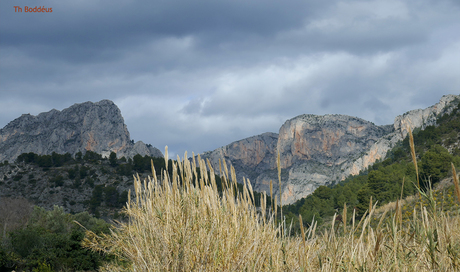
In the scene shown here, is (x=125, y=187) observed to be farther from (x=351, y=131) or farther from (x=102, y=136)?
(x=351, y=131)

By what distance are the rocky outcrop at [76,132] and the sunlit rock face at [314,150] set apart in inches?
1596

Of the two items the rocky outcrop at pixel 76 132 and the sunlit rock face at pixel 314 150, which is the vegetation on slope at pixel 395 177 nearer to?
the sunlit rock face at pixel 314 150

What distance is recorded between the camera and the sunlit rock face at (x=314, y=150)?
113 metres

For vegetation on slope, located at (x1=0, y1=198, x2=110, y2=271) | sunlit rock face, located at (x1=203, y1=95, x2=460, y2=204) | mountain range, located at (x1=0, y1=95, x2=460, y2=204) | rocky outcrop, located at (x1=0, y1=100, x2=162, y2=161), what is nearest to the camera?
vegetation on slope, located at (x1=0, y1=198, x2=110, y2=271)

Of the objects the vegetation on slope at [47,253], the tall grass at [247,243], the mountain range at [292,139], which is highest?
the mountain range at [292,139]

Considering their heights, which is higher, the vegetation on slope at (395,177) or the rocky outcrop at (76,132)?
the rocky outcrop at (76,132)

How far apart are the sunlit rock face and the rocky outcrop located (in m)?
40.5

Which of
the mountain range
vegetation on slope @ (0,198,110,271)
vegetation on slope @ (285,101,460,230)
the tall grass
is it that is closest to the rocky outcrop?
the mountain range

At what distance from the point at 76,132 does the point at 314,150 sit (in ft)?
331

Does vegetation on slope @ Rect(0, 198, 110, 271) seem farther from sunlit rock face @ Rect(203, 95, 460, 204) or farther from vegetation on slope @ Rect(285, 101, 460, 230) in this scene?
sunlit rock face @ Rect(203, 95, 460, 204)

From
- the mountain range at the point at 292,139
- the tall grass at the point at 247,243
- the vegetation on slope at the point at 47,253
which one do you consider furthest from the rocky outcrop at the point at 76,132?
the tall grass at the point at 247,243

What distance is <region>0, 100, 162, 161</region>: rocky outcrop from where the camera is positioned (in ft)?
369

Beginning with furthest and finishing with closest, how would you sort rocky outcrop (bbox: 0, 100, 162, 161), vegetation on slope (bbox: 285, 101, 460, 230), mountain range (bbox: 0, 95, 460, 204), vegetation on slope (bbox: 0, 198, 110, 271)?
rocky outcrop (bbox: 0, 100, 162, 161) → mountain range (bbox: 0, 95, 460, 204) → vegetation on slope (bbox: 285, 101, 460, 230) → vegetation on slope (bbox: 0, 198, 110, 271)

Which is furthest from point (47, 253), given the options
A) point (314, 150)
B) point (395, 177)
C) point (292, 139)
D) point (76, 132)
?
point (292, 139)
